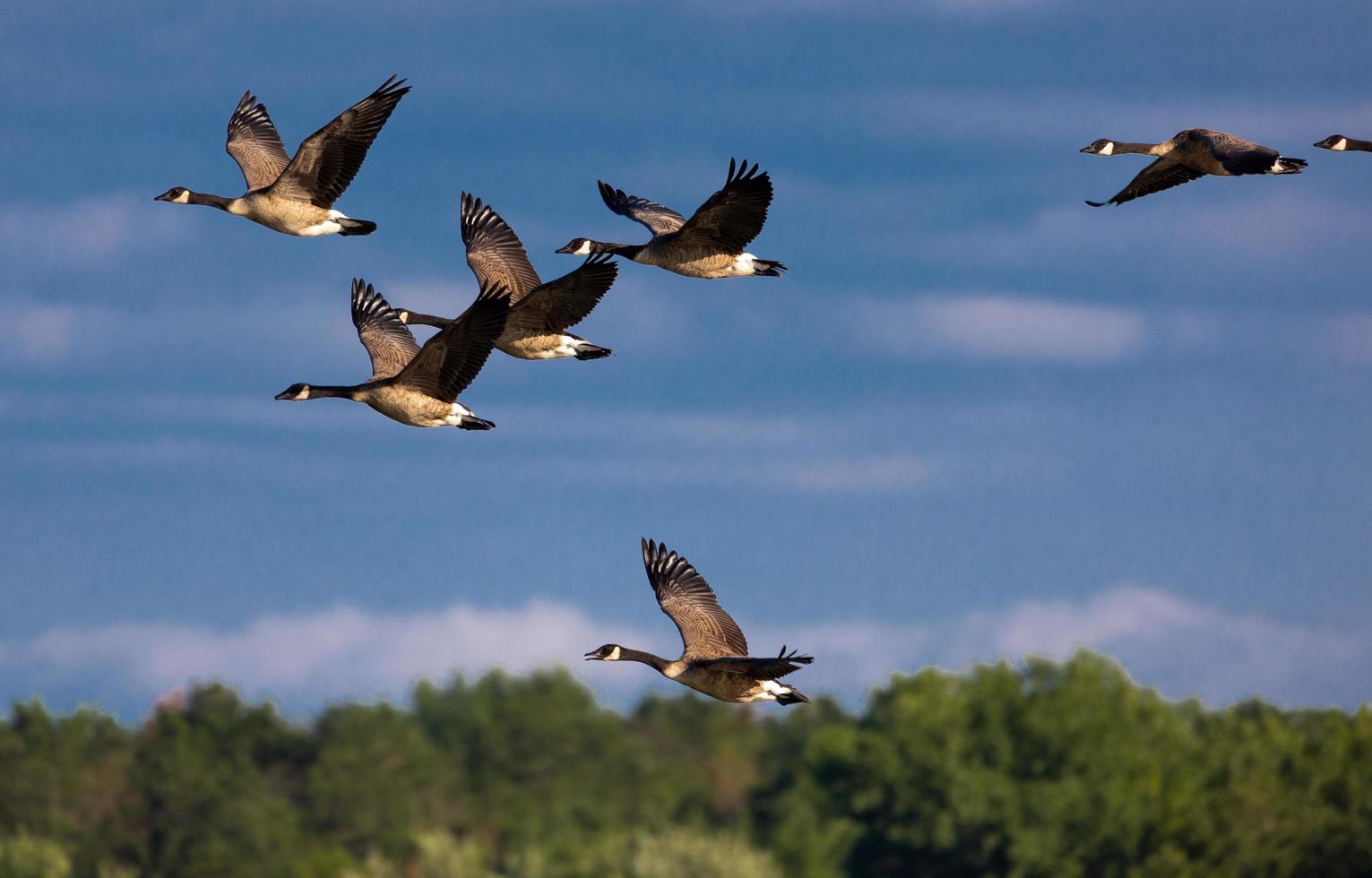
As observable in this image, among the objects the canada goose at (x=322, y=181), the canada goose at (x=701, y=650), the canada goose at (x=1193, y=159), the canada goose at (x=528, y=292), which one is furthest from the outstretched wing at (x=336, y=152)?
the canada goose at (x=1193, y=159)

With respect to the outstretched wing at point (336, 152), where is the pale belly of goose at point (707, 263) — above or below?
below

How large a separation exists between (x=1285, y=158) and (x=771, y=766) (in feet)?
308

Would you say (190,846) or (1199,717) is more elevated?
(1199,717)

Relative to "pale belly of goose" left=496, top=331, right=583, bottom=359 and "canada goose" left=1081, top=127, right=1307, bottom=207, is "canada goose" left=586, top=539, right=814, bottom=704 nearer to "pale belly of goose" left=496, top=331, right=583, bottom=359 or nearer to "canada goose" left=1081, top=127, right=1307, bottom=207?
"pale belly of goose" left=496, top=331, right=583, bottom=359

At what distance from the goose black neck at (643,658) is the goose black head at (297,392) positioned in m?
4.96

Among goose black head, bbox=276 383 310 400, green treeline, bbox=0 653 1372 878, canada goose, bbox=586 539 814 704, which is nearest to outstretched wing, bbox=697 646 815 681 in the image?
canada goose, bbox=586 539 814 704

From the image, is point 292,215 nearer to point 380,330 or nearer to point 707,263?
point 380,330

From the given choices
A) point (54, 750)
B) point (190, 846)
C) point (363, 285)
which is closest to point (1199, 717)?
point (190, 846)

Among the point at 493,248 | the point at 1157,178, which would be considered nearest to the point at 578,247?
→ the point at 493,248

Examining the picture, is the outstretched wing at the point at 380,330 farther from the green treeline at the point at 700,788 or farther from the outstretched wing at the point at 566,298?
the green treeline at the point at 700,788

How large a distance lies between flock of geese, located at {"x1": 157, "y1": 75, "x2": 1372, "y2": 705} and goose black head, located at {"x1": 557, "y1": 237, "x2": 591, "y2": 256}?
0.03 m

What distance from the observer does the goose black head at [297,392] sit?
25.3 m

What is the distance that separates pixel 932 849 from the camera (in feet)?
280

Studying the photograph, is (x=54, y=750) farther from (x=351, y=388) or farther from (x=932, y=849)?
(x=351, y=388)
